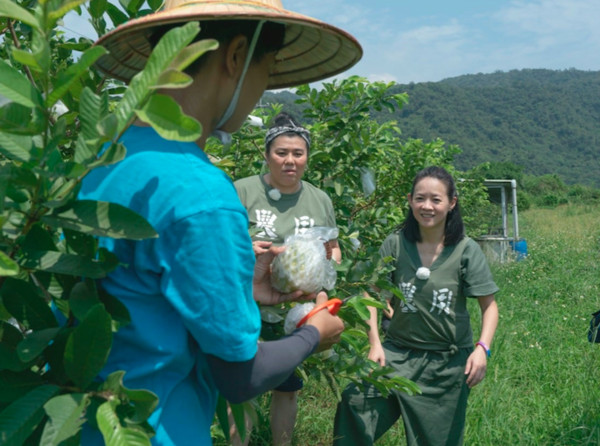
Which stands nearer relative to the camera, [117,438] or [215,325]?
[117,438]

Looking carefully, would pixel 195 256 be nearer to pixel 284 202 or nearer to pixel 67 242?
pixel 67 242

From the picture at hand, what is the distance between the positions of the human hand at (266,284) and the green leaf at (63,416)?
0.73 m

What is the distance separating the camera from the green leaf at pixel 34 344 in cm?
83

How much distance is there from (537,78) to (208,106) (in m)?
165

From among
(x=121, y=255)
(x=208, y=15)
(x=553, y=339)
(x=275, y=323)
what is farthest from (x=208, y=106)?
(x=553, y=339)

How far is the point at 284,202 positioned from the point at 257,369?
2.08 m

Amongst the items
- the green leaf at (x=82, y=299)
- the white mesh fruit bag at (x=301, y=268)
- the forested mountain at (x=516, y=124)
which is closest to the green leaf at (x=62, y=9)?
the green leaf at (x=82, y=299)

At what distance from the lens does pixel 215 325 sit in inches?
37.8

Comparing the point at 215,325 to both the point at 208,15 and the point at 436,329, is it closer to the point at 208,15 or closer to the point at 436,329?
the point at 208,15

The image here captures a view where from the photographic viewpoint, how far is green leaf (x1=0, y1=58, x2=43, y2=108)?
76cm

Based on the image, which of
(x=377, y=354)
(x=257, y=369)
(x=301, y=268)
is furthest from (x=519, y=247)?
Answer: (x=257, y=369)

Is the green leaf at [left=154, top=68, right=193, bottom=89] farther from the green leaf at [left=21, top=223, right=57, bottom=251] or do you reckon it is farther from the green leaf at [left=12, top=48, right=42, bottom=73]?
the green leaf at [left=21, top=223, right=57, bottom=251]

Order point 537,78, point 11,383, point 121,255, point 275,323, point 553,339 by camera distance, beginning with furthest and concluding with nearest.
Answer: point 537,78
point 553,339
point 275,323
point 121,255
point 11,383

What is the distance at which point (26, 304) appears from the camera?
0.89m
